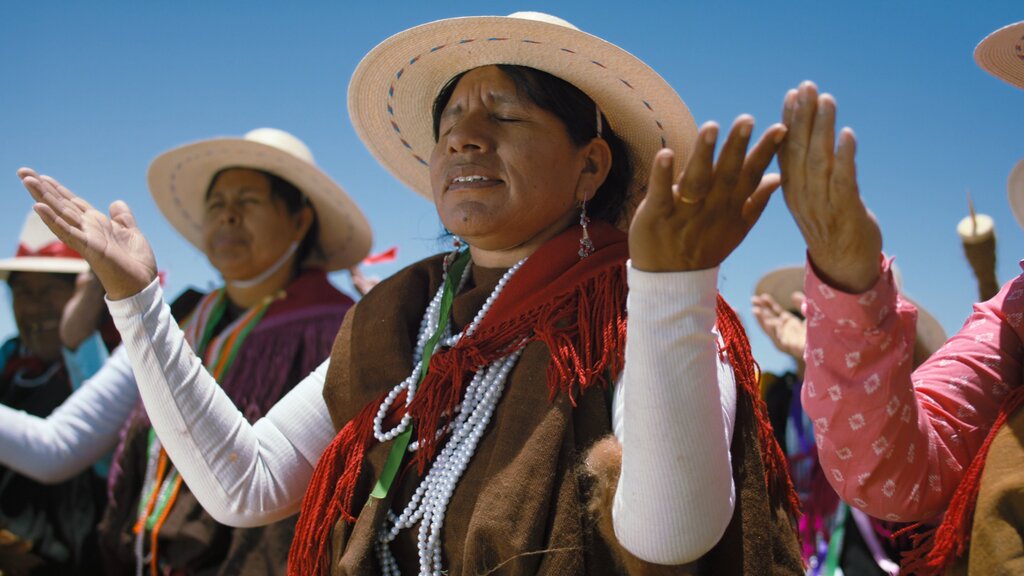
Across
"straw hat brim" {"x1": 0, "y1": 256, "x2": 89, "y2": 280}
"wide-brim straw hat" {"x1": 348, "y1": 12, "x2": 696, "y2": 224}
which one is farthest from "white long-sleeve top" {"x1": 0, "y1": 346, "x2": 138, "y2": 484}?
"wide-brim straw hat" {"x1": 348, "y1": 12, "x2": 696, "y2": 224}

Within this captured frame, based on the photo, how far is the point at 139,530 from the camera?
3.66 m

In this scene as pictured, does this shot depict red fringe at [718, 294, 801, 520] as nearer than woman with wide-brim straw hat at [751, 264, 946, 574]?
Yes

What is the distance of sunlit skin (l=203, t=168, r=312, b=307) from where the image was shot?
13.4 ft

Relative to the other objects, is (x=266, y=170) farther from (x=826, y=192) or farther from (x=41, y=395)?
(x=826, y=192)

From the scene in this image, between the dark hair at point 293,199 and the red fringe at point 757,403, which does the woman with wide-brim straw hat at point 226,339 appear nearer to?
the dark hair at point 293,199

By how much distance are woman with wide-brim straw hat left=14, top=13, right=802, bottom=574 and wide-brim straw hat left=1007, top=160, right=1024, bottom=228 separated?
891mm

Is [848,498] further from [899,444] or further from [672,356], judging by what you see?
[672,356]

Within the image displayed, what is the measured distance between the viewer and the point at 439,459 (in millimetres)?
2092

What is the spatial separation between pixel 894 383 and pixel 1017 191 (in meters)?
1.28

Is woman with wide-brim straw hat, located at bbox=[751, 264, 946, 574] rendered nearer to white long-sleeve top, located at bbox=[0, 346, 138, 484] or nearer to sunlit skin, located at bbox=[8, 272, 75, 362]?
white long-sleeve top, located at bbox=[0, 346, 138, 484]

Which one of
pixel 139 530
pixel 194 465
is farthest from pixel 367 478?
pixel 139 530

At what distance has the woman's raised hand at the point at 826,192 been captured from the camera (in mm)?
1389

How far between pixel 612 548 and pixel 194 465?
3.31 feet

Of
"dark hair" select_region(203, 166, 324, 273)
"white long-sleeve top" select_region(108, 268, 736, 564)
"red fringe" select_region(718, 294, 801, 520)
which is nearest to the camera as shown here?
"white long-sleeve top" select_region(108, 268, 736, 564)
